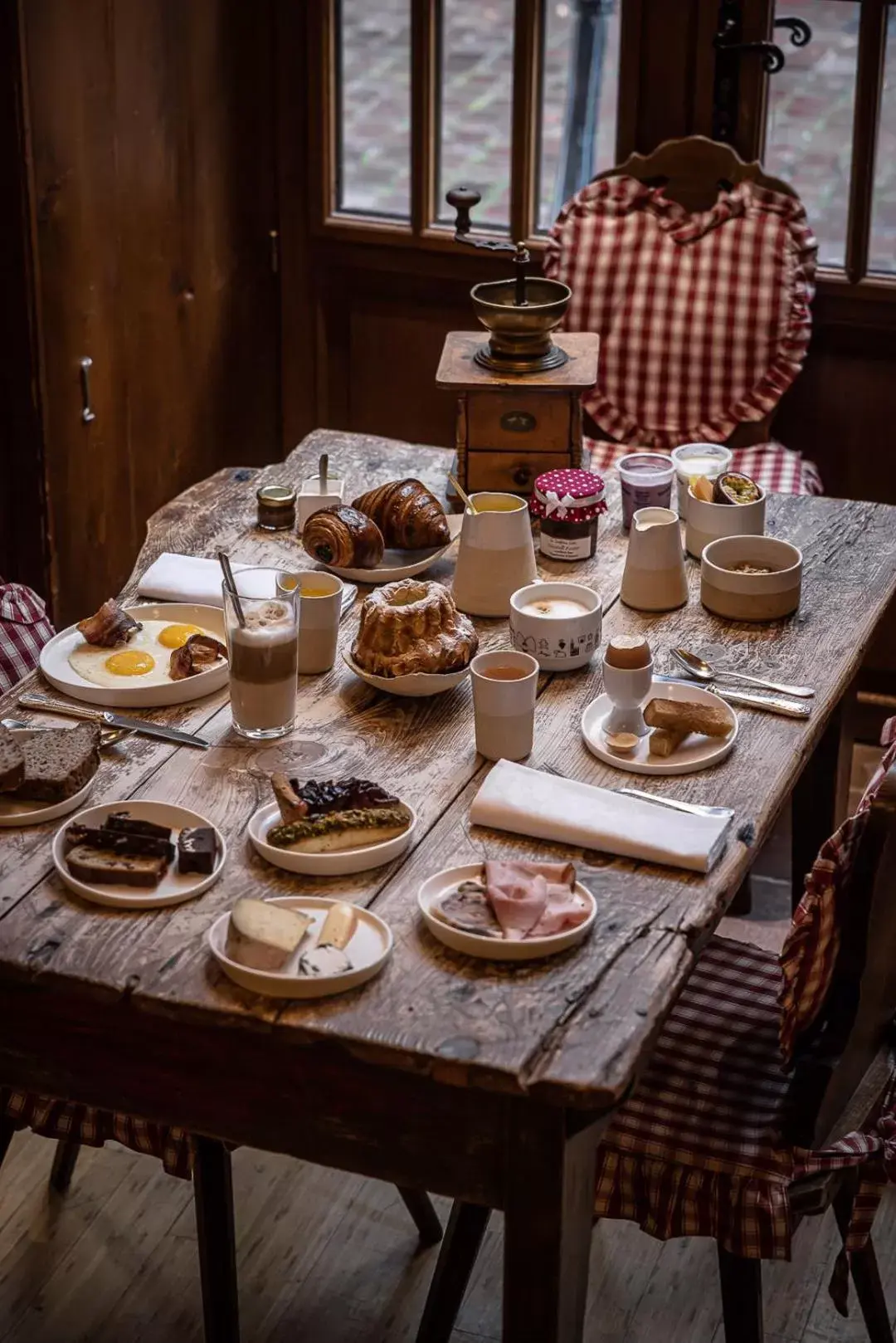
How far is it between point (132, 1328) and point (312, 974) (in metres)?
1.05

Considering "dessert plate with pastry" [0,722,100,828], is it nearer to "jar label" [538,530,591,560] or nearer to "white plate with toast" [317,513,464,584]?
"white plate with toast" [317,513,464,584]

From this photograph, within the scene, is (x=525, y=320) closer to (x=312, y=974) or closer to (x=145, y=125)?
(x=145, y=125)

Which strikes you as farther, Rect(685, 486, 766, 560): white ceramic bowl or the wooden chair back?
the wooden chair back

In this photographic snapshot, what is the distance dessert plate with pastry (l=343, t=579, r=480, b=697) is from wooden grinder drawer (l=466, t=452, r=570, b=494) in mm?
721

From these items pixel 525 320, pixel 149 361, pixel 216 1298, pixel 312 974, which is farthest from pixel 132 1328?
pixel 149 361

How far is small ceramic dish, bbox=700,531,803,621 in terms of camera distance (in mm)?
2602

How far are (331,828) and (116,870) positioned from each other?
25 cm

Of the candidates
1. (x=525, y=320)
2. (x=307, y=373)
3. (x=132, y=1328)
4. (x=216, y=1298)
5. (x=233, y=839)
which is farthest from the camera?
(x=307, y=373)

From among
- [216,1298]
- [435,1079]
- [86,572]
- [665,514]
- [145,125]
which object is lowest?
[216,1298]

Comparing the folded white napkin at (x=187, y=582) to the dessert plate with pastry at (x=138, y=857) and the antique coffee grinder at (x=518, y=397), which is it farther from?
the dessert plate with pastry at (x=138, y=857)

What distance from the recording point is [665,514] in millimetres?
2756

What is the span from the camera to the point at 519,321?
3.03 m

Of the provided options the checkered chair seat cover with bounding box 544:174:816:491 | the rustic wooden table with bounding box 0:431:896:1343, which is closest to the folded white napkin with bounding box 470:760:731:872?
the rustic wooden table with bounding box 0:431:896:1343

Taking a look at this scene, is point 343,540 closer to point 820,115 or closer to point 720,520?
point 720,520
